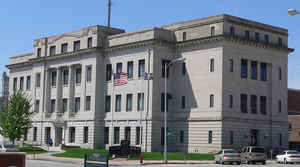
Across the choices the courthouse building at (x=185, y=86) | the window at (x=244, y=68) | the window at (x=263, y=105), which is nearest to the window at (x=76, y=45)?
the courthouse building at (x=185, y=86)

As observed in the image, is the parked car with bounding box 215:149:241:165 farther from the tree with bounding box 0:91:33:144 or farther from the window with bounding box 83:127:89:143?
the tree with bounding box 0:91:33:144

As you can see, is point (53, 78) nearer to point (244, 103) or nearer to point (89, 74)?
point (89, 74)

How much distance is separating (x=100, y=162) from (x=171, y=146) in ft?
155

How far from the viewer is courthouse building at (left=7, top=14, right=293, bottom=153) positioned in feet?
196

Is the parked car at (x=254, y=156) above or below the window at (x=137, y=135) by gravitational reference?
below

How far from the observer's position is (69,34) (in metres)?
75.6

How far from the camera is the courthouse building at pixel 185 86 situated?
59.8m

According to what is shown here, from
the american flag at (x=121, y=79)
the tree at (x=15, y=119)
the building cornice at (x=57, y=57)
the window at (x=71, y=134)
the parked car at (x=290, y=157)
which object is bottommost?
the parked car at (x=290, y=157)

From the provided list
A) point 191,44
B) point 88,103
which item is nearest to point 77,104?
point 88,103

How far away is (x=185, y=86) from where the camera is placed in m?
63.6

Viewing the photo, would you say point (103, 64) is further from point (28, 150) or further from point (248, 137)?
point (248, 137)

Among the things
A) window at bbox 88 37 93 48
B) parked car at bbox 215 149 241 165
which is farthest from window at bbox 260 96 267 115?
window at bbox 88 37 93 48

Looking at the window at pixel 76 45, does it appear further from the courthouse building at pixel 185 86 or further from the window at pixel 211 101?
the window at pixel 211 101

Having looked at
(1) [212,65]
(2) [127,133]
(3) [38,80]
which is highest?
(1) [212,65]
